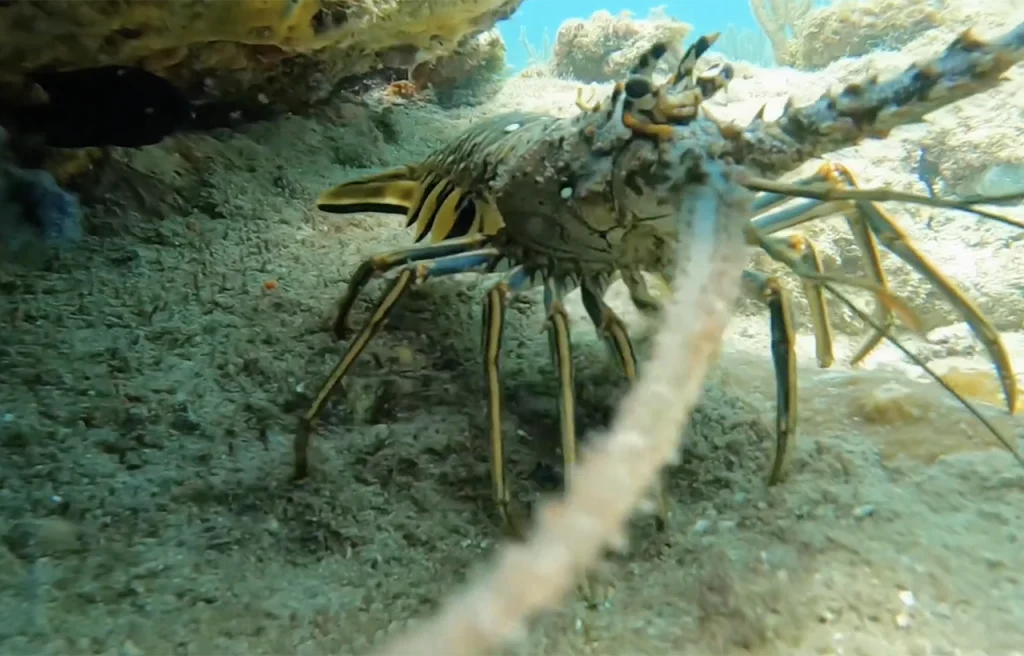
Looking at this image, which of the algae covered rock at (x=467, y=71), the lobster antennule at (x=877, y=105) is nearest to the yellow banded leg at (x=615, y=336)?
the lobster antennule at (x=877, y=105)

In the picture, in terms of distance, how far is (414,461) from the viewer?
6.89 ft

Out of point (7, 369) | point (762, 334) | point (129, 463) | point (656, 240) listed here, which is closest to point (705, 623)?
point (656, 240)

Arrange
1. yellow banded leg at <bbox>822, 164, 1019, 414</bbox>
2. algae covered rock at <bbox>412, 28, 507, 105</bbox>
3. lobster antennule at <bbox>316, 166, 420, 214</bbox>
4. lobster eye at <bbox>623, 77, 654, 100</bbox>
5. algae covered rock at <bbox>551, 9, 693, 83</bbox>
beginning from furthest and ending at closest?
algae covered rock at <bbox>551, 9, 693, 83</bbox> < algae covered rock at <bbox>412, 28, 507, 105</bbox> < lobster antennule at <bbox>316, 166, 420, 214</bbox> < yellow banded leg at <bbox>822, 164, 1019, 414</bbox> < lobster eye at <bbox>623, 77, 654, 100</bbox>

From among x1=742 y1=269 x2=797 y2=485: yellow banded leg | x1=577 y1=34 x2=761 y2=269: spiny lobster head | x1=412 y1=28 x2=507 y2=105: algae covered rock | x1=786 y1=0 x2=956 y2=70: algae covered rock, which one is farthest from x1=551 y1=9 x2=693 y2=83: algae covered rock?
x1=742 y1=269 x2=797 y2=485: yellow banded leg

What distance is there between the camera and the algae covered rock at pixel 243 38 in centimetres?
257

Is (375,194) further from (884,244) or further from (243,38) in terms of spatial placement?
(884,244)

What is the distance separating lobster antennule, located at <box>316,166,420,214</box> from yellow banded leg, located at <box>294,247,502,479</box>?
908mm

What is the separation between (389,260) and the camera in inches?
94.9

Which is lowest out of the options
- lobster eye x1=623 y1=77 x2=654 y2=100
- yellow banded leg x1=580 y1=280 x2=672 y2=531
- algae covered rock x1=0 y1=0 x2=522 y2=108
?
yellow banded leg x1=580 y1=280 x2=672 y2=531

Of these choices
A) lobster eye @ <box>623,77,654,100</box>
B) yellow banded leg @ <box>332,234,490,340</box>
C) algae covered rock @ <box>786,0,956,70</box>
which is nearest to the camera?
lobster eye @ <box>623,77,654,100</box>

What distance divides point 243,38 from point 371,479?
6.10 feet

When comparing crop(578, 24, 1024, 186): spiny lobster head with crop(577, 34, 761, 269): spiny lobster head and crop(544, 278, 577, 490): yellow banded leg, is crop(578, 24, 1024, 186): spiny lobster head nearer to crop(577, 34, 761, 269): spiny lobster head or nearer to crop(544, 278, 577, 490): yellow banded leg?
crop(577, 34, 761, 269): spiny lobster head

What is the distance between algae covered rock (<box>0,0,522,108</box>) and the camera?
101 inches

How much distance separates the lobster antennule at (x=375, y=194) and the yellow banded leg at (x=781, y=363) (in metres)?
1.64
